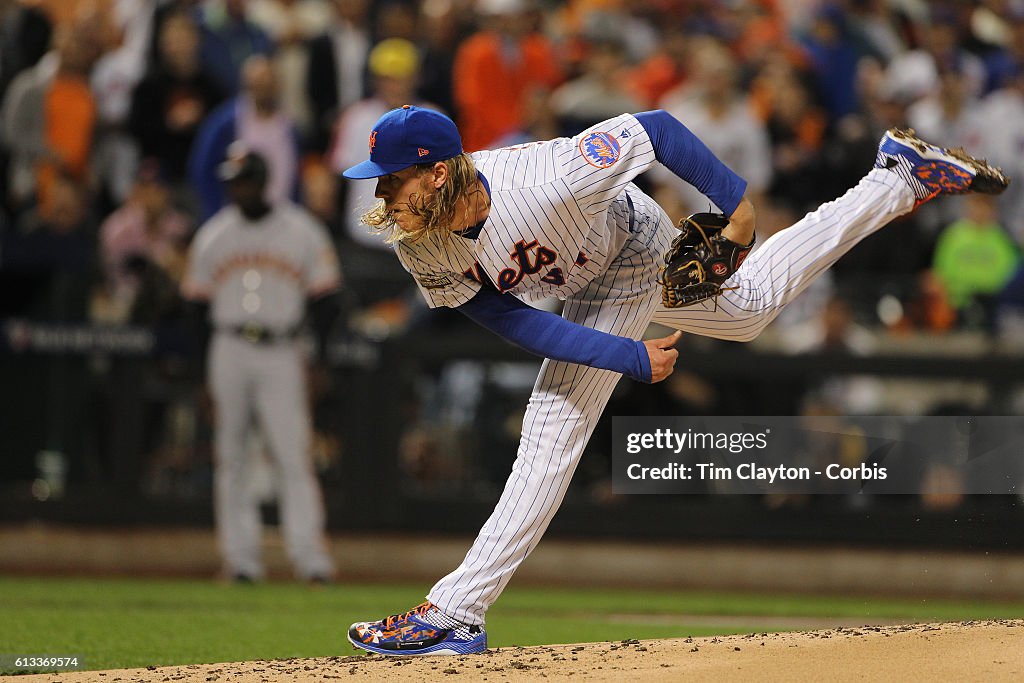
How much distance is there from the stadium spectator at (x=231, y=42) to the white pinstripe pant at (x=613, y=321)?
6529 mm

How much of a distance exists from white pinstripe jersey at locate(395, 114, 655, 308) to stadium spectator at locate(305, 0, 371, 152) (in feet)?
20.7

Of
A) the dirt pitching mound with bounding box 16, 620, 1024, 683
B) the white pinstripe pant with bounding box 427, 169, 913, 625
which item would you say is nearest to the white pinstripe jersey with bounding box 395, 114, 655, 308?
the white pinstripe pant with bounding box 427, 169, 913, 625

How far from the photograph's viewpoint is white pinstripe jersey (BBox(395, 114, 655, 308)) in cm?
468

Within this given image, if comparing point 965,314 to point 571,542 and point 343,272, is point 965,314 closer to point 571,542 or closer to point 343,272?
point 571,542

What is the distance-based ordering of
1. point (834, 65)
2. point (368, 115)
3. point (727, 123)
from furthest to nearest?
1. point (834, 65)
2. point (727, 123)
3. point (368, 115)

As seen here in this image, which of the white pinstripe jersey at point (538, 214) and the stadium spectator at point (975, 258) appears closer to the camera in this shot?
the white pinstripe jersey at point (538, 214)

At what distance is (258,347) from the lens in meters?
8.85

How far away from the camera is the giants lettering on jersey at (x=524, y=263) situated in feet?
15.5

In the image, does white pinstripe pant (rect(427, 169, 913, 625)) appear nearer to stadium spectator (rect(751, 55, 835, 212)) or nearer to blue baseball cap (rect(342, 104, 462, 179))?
blue baseball cap (rect(342, 104, 462, 179))

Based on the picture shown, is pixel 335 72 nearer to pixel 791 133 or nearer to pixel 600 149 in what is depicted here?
pixel 791 133

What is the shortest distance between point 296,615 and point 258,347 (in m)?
2.16

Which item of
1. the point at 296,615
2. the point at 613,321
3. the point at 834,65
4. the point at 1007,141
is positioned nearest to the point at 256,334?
the point at 296,615

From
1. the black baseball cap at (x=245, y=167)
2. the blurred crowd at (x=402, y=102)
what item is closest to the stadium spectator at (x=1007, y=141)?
the blurred crowd at (x=402, y=102)

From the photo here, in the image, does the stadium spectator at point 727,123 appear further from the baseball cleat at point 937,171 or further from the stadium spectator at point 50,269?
the baseball cleat at point 937,171
